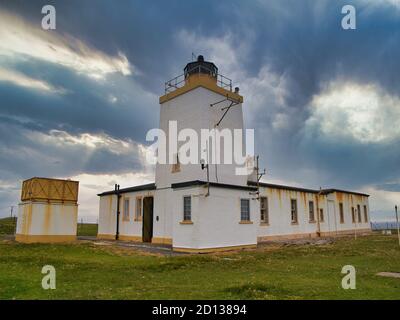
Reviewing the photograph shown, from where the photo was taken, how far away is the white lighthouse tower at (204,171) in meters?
17.9

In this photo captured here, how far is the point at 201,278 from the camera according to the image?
10.1 metres

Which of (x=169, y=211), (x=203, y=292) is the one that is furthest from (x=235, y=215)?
(x=203, y=292)

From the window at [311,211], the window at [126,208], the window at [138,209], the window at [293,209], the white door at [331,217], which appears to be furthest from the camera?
the white door at [331,217]

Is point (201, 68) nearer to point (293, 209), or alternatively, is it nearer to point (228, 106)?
point (228, 106)

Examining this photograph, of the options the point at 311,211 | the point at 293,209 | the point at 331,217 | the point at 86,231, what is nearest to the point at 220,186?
the point at 293,209

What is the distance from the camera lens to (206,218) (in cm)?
1777

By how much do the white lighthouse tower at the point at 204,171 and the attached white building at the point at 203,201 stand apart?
0.05m

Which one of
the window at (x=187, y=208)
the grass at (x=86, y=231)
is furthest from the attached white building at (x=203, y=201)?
the grass at (x=86, y=231)

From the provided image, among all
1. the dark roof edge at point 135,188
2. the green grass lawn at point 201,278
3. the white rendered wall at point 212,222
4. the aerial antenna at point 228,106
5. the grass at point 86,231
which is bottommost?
the green grass lawn at point 201,278

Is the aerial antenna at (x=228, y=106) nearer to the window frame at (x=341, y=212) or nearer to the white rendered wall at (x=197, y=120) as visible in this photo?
the white rendered wall at (x=197, y=120)

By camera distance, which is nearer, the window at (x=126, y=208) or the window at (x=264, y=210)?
the window at (x=264, y=210)

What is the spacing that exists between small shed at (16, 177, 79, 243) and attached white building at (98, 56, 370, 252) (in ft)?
10.9

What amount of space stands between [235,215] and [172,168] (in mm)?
5570
